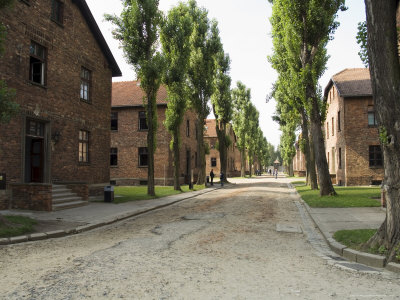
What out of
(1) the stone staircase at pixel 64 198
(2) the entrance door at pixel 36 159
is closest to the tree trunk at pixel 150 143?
(1) the stone staircase at pixel 64 198

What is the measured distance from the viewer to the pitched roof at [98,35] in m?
16.2

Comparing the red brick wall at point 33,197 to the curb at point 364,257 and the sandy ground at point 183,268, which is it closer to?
the sandy ground at point 183,268

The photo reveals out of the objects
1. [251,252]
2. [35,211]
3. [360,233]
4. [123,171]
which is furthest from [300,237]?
[123,171]

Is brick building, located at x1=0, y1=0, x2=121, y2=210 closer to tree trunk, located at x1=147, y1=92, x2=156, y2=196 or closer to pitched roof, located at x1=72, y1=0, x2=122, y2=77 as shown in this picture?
pitched roof, located at x1=72, y1=0, x2=122, y2=77

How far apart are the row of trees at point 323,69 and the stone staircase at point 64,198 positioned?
10367 millimetres

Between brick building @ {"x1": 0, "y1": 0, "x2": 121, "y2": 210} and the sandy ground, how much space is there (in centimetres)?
551

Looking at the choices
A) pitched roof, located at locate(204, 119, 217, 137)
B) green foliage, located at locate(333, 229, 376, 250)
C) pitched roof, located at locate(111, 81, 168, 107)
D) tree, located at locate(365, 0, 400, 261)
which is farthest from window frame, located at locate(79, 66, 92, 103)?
pitched roof, located at locate(204, 119, 217, 137)

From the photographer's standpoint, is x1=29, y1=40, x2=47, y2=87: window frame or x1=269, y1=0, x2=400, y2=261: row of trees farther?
x1=29, y1=40, x2=47, y2=87: window frame

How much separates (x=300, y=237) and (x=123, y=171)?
79.1 feet

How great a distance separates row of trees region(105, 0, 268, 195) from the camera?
17297mm

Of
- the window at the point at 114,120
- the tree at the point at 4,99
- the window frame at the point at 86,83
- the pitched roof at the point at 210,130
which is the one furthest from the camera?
the pitched roof at the point at 210,130

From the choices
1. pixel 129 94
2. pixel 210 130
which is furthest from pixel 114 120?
pixel 210 130

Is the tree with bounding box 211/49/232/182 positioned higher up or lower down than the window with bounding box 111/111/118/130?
higher up

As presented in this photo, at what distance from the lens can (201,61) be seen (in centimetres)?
2739
